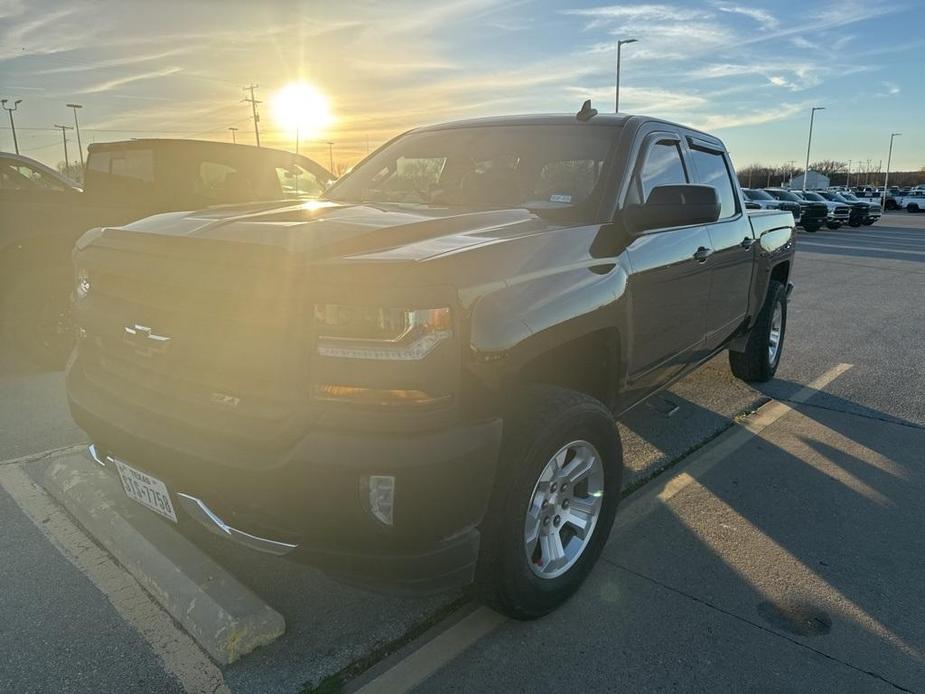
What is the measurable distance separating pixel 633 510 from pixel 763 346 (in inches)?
104

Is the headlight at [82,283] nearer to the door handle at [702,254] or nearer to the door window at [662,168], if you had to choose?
the door window at [662,168]

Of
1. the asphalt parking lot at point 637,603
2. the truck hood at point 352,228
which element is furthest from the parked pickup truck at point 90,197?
the truck hood at point 352,228

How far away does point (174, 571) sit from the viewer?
2.72 m

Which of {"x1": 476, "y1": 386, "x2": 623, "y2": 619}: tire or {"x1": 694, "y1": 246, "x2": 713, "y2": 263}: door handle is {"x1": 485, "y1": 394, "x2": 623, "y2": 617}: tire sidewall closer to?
{"x1": 476, "y1": 386, "x2": 623, "y2": 619}: tire

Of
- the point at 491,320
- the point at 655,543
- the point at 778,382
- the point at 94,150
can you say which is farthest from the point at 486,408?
the point at 94,150

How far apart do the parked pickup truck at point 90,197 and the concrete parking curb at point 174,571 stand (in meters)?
2.41

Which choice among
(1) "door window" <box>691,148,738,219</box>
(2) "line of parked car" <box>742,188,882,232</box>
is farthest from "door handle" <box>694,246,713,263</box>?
(2) "line of parked car" <box>742,188,882,232</box>

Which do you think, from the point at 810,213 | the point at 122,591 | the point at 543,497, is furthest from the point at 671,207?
the point at 810,213

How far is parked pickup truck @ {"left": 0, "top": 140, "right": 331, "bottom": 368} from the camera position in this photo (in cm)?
530

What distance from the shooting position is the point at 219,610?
2.47 m

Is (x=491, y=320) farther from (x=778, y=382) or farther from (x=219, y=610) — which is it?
(x=778, y=382)

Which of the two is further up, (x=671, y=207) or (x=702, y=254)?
(x=671, y=207)

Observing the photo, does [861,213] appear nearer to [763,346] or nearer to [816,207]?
[816,207]

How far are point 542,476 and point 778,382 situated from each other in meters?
4.07
